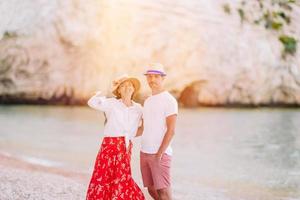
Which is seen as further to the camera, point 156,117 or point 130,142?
Answer: point 130,142

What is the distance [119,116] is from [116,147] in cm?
32

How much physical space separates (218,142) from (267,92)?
16907mm

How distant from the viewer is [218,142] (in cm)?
1964

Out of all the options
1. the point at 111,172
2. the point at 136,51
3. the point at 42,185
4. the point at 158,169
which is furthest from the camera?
the point at 136,51

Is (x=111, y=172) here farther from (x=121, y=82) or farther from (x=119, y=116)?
(x=121, y=82)

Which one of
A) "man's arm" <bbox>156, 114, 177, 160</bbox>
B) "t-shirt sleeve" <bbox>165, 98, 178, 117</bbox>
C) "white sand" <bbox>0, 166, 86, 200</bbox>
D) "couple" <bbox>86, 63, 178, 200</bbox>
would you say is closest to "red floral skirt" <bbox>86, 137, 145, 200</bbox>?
"couple" <bbox>86, 63, 178, 200</bbox>

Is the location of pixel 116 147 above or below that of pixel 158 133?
below

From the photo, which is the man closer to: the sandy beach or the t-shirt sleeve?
the t-shirt sleeve

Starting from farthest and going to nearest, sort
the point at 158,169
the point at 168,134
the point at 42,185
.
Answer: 1. the point at 42,185
2. the point at 158,169
3. the point at 168,134

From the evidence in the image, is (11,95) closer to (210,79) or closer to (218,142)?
(210,79)

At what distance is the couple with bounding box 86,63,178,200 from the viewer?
5.70 m

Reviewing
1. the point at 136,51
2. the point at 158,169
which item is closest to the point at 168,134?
the point at 158,169

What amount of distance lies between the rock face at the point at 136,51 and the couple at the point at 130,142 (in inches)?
969

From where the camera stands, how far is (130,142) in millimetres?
5969
